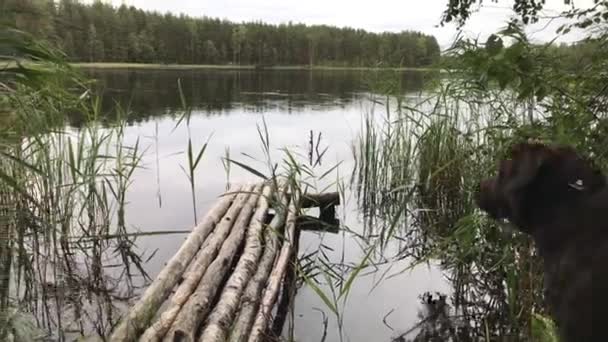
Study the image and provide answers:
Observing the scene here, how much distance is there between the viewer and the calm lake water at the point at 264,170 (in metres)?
4.10

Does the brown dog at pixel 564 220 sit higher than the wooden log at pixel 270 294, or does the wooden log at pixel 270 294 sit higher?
the brown dog at pixel 564 220

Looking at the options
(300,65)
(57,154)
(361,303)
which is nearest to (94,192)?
(57,154)

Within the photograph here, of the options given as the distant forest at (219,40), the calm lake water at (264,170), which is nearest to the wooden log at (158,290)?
the calm lake water at (264,170)

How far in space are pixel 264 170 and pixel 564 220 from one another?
7419 millimetres

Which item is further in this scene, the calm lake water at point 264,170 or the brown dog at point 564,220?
the calm lake water at point 264,170

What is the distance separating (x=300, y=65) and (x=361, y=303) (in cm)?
4965

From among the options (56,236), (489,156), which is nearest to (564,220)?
(489,156)

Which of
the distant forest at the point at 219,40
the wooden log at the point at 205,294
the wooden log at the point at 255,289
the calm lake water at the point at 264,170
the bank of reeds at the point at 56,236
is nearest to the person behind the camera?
the wooden log at the point at 205,294

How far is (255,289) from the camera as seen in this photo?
3.61 meters

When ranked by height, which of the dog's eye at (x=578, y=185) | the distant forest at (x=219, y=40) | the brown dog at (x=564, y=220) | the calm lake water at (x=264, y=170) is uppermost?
the distant forest at (x=219, y=40)

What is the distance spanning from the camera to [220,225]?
16.1ft

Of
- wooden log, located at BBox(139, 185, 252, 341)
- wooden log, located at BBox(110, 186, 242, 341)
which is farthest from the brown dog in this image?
wooden log, located at BBox(110, 186, 242, 341)

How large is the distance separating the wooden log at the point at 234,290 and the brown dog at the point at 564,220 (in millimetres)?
2094

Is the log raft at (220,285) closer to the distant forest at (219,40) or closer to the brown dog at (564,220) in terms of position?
the brown dog at (564,220)
